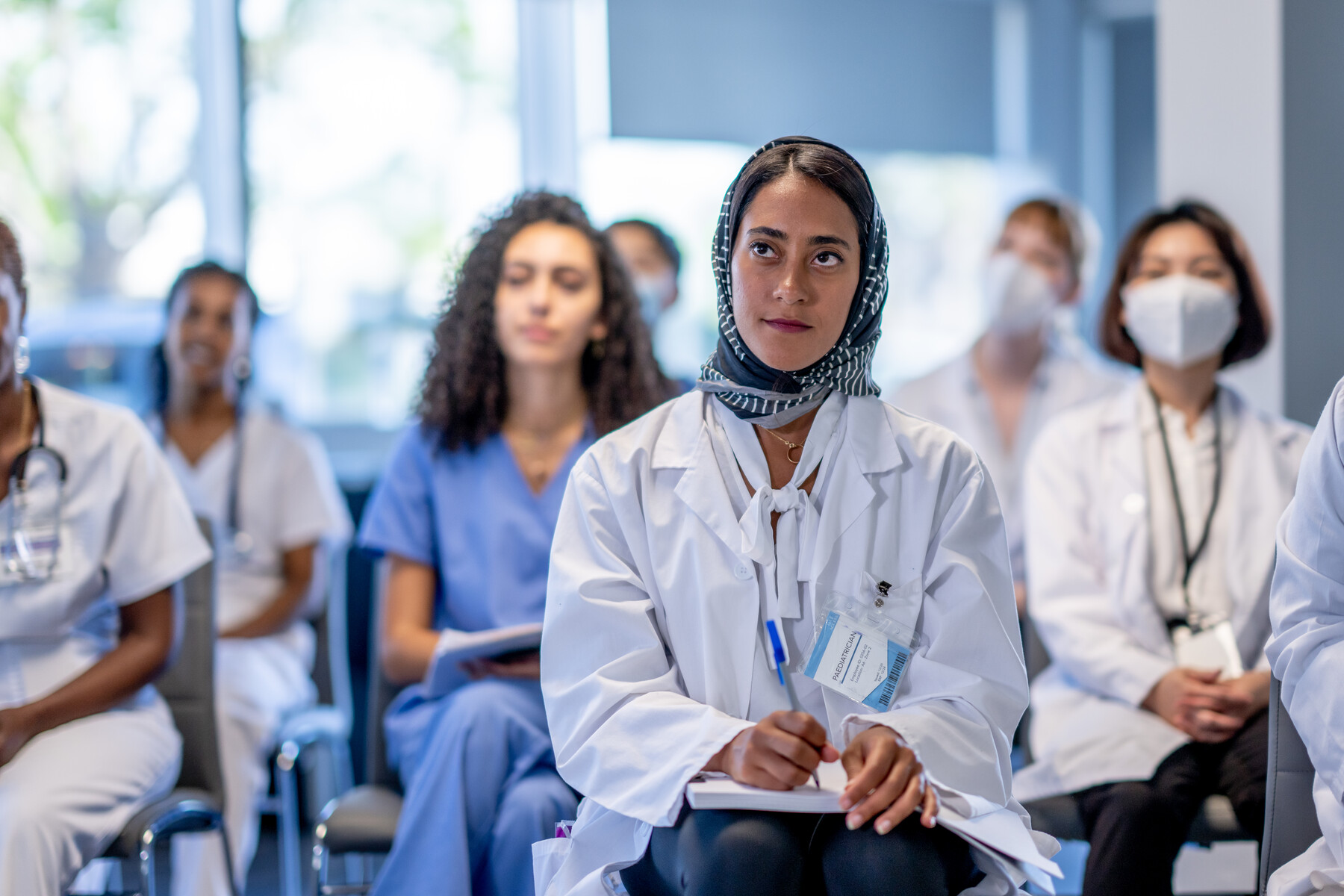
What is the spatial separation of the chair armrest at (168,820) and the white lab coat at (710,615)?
72 cm

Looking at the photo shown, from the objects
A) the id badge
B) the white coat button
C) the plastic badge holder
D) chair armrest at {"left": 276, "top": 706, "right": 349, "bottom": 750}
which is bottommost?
chair armrest at {"left": 276, "top": 706, "right": 349, "bottom": 750}

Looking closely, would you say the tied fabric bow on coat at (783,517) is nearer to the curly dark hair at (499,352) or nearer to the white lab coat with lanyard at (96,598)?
the curly dark hair at (499,352)

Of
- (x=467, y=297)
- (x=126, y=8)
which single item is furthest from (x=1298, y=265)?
(x=126, y=8)

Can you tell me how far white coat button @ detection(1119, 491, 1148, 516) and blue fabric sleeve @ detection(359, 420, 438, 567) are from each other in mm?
1369

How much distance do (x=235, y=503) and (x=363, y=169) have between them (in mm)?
1968

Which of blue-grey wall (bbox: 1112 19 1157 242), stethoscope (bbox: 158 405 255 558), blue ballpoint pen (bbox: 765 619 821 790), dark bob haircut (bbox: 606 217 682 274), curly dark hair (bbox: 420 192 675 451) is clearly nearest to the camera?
blue ballpoint pen (bbox: 765 619 821 790)

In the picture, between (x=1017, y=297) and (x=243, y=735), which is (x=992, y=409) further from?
(x=243, y=735)

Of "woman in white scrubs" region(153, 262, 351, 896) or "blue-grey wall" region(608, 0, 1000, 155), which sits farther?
"blue-grey wall" region(608, 0, 1000, 155)

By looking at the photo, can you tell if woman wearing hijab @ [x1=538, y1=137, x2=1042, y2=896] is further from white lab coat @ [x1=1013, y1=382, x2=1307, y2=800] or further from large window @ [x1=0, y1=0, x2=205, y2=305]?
large window @ [x1=0, y1=0, x2=205, y2=305]

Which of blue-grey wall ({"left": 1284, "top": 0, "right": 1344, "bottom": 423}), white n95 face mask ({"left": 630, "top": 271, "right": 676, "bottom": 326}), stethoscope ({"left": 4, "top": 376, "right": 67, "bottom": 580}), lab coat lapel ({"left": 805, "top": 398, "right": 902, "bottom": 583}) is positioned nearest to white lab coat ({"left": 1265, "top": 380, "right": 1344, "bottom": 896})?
lab coat lapel ({"left": 805, "top": 398, "right": 902, "bottom": 583})

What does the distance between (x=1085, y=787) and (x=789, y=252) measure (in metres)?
1.13

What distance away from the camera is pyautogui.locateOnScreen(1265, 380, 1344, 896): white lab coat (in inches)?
60.9

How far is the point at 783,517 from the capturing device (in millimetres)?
1633

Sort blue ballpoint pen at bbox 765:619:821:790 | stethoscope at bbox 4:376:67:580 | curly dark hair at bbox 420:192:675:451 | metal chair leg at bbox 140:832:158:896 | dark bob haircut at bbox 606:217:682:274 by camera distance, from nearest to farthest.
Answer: blue ballpoint pen at bbox 765:619:821:790 → metal chair leg at bbox 140:832:158:896 → stethoscope at bbox 4:376:67:580 → curly dark hair at bbox 420:192:675:451 → dark bob haircut at bbox 606:217:682:274
